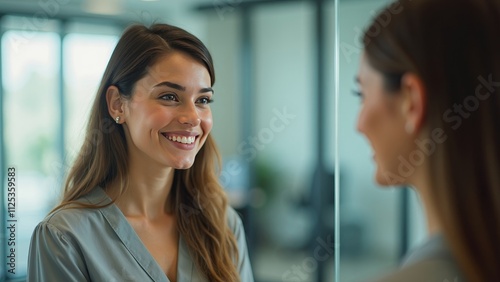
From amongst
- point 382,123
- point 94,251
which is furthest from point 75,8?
point 382,123

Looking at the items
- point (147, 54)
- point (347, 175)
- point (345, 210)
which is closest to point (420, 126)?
point (147, 54)

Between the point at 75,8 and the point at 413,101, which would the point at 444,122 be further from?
the point at 75,8

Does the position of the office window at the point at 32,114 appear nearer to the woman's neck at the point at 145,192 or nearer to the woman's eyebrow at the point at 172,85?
the woman's neck at the point at 145,192

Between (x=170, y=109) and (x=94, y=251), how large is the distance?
12.2 inches

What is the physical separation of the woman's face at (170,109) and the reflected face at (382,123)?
0.63 metres

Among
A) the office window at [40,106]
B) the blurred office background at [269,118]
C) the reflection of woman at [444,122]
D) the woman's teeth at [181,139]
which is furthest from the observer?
the blurred office background at [269,118]

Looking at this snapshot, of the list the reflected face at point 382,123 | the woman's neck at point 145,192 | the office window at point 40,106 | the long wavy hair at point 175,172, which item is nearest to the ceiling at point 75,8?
the office window at point 40,106

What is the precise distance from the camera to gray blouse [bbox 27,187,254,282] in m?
1.05

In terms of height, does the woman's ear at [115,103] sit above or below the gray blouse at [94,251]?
above

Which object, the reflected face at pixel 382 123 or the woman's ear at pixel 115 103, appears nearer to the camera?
the reflected face at pixel 382 123

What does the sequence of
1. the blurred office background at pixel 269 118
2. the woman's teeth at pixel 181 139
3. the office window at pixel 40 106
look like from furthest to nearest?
the blurred office background at pixel 269 118 < the office window at pixel 40 106 < the woman's teeth at pixel 181 139

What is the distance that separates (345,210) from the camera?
118 inches

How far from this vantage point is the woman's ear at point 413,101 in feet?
1.72

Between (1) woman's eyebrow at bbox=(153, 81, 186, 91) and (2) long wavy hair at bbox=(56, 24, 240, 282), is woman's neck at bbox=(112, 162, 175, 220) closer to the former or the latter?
(2) long wavy hair at bbox=(56, 24, 240, 282)
